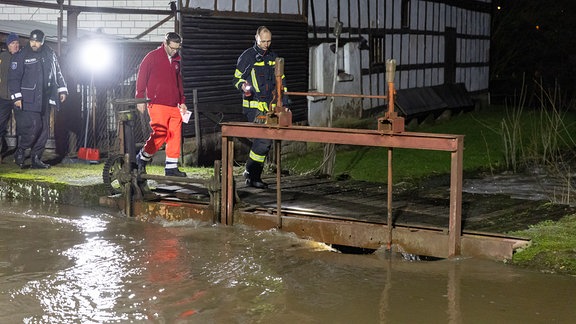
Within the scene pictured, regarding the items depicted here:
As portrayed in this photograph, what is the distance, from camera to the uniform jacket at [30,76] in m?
13.5

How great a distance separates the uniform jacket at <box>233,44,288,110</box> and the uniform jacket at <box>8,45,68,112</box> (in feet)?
10.9

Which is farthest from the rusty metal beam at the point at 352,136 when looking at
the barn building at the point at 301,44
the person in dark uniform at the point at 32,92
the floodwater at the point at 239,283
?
the barn building at the point at 301,44

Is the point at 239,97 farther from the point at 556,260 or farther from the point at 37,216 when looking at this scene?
the point at 556,260

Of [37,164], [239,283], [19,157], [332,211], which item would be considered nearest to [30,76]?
[19,157]

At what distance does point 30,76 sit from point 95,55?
3.90ft

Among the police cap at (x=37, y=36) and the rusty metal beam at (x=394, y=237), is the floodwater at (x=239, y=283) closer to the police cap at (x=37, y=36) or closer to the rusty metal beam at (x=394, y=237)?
the rusty metal beam at (x=394, y=237)

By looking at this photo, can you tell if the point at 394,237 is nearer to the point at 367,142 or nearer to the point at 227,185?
the point at 367,142

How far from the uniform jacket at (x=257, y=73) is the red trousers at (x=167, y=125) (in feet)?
3.21

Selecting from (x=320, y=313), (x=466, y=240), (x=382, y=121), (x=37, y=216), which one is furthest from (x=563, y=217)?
(x=37, y=216)

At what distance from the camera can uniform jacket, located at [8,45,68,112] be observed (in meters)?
13.5

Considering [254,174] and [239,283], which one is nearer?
[239,283]

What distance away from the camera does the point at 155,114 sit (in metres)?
12.1

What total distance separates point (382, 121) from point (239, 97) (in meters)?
8.27

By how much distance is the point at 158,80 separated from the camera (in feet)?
39.4
